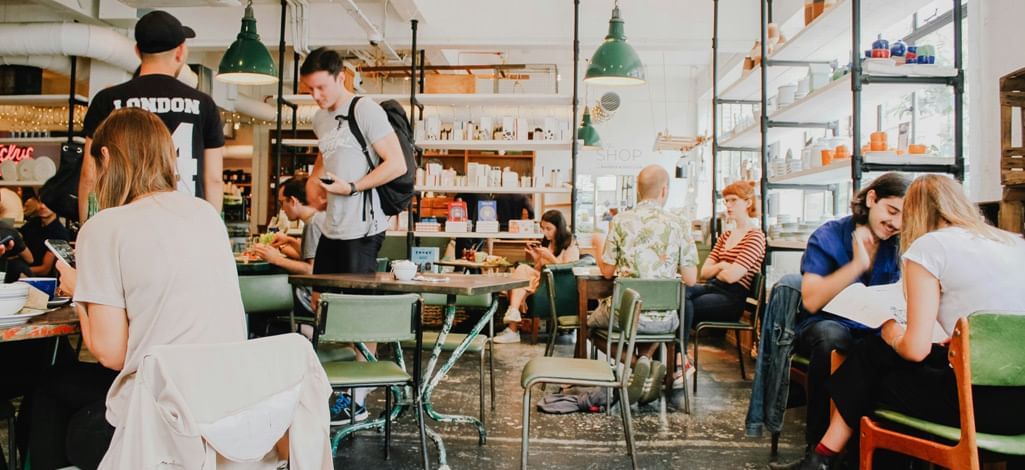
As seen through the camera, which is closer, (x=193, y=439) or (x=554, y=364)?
(x=193, y=439)

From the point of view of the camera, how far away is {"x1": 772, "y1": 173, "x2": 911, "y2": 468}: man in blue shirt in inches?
113

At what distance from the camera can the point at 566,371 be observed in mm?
2922

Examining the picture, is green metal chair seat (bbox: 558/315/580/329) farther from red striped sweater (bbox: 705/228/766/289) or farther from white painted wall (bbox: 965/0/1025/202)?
white painted wall (bbox: 965/0/1025/202)

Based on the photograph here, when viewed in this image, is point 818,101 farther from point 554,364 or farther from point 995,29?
point 554,364

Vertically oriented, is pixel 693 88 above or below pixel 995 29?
above

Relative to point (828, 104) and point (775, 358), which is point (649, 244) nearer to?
point (775, 358)

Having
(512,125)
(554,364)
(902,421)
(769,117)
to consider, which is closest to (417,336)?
(554,364)

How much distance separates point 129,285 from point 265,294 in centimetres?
223

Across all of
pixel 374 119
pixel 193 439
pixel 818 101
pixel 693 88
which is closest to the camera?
pixel 193 439

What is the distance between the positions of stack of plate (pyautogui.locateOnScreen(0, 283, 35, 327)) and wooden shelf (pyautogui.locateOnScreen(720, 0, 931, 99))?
4.14 meters

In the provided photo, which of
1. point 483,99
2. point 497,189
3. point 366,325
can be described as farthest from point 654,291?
point 483,99

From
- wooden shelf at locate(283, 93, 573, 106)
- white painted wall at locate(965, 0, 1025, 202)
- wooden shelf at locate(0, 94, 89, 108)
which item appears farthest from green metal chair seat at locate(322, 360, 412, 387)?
wooden shelf at locate(0, 94, 89, 108)

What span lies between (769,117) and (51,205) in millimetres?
5005

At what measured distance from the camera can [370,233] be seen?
3.30 meters
